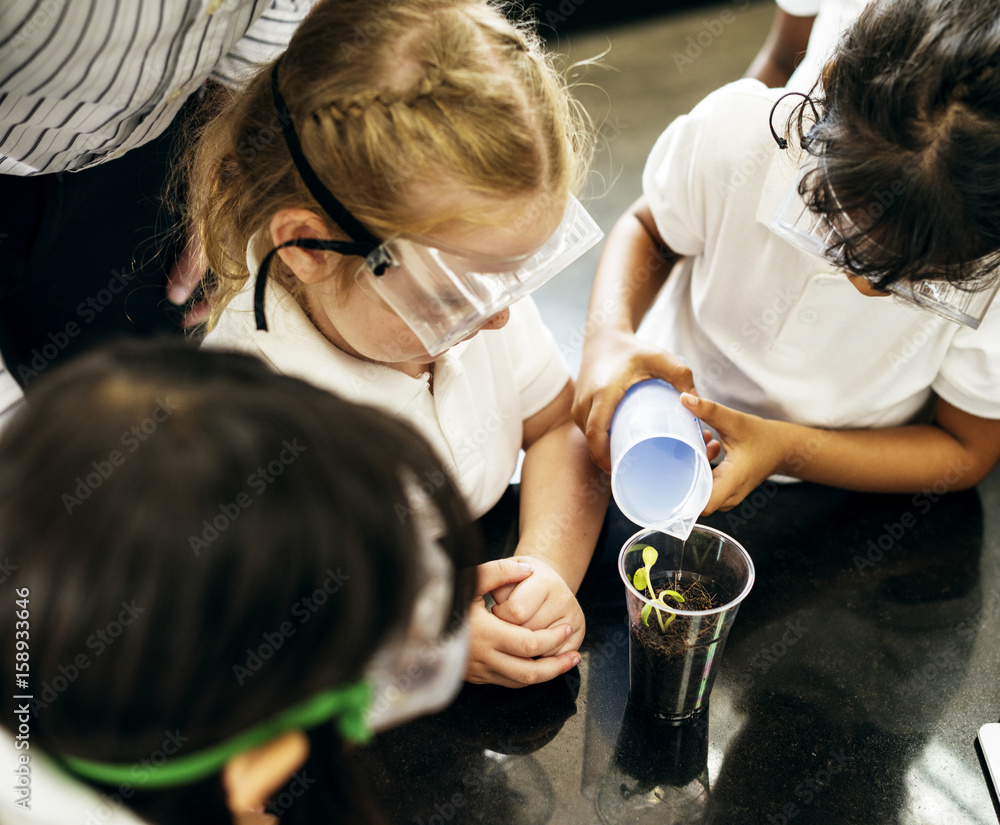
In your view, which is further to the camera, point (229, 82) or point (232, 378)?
point (229, 82)

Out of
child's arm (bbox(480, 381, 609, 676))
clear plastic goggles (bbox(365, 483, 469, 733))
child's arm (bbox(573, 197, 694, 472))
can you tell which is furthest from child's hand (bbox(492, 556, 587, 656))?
clear plastic goggles (bbox(365, 483, 469, 733))

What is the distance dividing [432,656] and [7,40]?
76cm

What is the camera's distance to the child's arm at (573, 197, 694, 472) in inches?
41.1

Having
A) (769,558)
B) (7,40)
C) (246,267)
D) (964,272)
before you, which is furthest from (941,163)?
(7,40)

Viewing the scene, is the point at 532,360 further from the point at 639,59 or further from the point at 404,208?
the point at 639,59

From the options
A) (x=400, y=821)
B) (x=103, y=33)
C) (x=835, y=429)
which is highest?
(x=103, y=33)

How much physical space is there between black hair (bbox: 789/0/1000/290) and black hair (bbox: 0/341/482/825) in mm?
601

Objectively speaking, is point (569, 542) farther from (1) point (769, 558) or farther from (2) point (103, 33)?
(2) point (103, 33)

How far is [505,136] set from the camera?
2.61ft

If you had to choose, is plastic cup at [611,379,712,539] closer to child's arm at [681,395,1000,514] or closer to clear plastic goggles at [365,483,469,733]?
child's arm at [681,395,1000,514]

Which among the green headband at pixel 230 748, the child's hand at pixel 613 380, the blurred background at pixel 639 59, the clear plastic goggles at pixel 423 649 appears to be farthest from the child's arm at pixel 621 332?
the blurred background at pixel 639 59

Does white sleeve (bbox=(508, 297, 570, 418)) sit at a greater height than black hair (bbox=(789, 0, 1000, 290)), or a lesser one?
lesser

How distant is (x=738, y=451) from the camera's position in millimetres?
1052

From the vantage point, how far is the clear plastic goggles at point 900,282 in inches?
34.1
